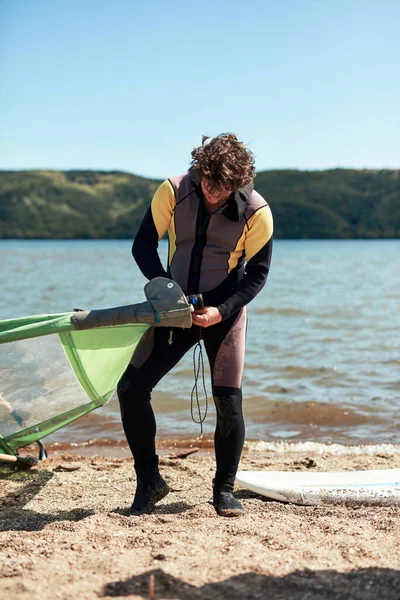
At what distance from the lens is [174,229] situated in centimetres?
427

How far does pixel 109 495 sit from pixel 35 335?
1392 millimetres

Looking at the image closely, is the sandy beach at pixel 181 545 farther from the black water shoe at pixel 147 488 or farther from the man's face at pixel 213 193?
the man's face at pixel 213 193

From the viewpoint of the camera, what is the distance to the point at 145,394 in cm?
425

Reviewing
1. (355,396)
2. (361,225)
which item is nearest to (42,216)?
(361,225)

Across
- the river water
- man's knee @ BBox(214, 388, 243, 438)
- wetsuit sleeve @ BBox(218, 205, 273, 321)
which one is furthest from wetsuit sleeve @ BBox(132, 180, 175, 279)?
the river water

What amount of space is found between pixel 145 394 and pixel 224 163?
4.74 feet

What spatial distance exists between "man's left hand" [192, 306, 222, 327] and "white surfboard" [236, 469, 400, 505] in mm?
1317

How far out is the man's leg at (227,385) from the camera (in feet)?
14.0

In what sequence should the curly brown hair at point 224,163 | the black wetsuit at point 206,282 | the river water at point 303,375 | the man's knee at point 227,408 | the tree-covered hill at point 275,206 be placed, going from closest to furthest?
the curly brown hair at point 224,163 → the black wetsuit at point 206,282 → the man's knee at point 227,408 → the river water at point 303,375 → the tree-covered hill at point 275,206

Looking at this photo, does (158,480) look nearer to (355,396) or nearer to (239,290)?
(239,290)

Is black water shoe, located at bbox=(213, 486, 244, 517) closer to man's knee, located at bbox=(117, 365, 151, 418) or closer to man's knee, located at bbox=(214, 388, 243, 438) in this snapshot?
man's knee, located at bbox=(214, 388, 243, 438)

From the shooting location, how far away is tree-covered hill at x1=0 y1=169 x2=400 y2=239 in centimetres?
12225

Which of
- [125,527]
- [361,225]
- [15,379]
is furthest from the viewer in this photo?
[361,225]

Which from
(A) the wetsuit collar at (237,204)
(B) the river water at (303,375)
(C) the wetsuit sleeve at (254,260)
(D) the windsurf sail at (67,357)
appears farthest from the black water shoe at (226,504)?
(B) the river water at (303,375)
